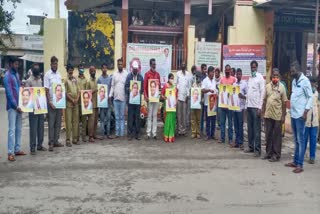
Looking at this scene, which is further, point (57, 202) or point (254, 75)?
point (254, 75)

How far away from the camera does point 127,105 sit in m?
10.2

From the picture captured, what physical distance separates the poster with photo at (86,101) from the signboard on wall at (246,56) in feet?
15.1

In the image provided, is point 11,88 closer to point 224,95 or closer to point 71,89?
point 71,89

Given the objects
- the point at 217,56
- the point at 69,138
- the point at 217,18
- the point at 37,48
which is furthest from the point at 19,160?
the point at 37,48

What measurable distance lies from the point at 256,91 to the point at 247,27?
663cm

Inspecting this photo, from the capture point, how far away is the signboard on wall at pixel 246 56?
11742mm

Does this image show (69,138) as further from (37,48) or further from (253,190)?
(37,48)

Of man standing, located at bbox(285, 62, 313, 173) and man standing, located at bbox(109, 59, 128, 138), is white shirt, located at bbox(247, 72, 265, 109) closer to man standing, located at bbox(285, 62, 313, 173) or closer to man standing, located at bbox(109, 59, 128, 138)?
man standing, located at bbox(285, 62, 313, 173)

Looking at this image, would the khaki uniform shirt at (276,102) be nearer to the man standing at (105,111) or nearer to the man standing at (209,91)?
the man standing at (209,91)

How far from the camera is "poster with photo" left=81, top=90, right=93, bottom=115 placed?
9508mm

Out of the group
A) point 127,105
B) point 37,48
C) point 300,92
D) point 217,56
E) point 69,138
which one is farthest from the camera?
point 37,48

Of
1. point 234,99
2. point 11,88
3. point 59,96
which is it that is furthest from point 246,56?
point 11,88

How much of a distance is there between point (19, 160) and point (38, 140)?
93 centimetres

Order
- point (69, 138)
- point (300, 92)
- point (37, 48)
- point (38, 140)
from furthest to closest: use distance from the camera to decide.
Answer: point (37, 48)
point (69, 138)
point (38, 140)
point (300, 92)
